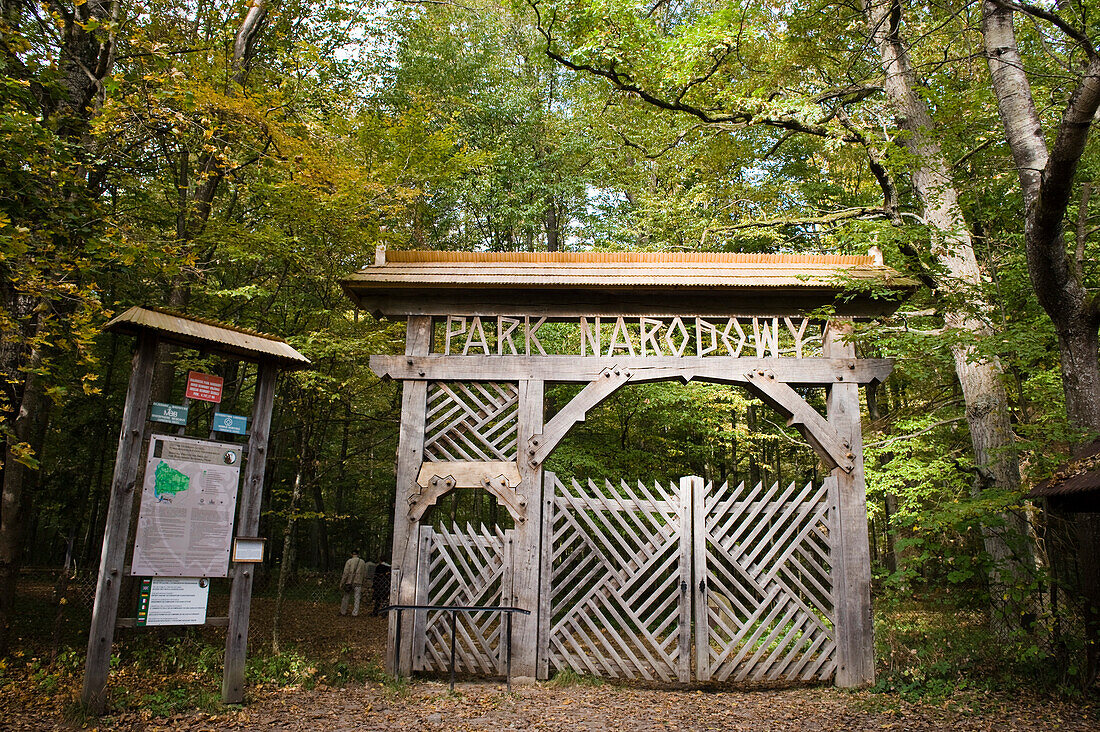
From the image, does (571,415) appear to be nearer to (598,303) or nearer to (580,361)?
(580,361)

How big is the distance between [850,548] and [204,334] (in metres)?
5.82

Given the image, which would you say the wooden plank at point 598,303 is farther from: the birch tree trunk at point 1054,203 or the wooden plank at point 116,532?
the wooden plank at point 116,532

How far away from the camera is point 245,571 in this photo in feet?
15.9

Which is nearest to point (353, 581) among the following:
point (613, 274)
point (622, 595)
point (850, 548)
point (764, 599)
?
point (622, 595)

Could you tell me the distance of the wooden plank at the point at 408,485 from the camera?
5.90 metres

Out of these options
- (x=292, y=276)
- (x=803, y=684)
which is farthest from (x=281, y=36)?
(x=803, y=684)

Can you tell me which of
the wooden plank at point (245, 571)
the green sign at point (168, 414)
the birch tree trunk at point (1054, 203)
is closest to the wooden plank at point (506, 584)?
the wooden plank at point (245, 571)

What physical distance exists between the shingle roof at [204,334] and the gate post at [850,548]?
4961 mm

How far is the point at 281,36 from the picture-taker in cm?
969

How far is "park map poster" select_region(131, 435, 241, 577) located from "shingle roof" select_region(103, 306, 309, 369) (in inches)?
28.3

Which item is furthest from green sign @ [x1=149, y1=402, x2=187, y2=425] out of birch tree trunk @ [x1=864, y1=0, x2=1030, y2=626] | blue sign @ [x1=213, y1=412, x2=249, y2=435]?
birch tree trunk @ [x1=864, y1=0, x2=1030, y2=626]

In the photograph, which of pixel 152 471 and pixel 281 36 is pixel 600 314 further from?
pixel 281 36

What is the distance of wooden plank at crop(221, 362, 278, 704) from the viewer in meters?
4.73

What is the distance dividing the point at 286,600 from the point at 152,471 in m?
9.83
